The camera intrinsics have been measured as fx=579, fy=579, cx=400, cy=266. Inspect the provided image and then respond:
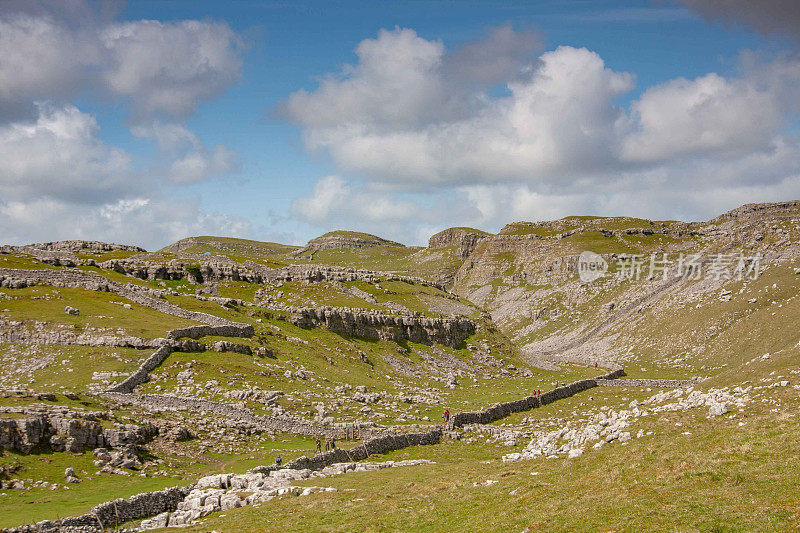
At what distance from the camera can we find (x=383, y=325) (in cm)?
9575

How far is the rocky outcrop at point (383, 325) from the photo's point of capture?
290ft

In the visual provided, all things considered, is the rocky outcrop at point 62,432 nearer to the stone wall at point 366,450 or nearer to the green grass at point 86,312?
the stone wall at point 366,450

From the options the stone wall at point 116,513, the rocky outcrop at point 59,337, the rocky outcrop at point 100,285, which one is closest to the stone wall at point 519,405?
the rocky outcrop at point 100,285

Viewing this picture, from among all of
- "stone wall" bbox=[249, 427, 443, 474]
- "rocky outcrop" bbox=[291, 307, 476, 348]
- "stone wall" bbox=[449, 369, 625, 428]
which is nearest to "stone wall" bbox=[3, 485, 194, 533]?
"stone wall" bbox=[249, 427, 443, 474]

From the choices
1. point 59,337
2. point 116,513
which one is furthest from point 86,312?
point 116,513

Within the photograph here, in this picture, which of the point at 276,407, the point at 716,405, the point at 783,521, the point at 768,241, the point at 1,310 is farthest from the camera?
the point at 768,241

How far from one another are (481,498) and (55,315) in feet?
186

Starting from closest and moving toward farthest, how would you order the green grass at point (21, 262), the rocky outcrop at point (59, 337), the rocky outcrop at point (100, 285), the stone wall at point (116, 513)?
the stone wall at point (116, 513) → the rocky outcrop at point (59, 337) → the rocky outcrop at point (100, 285) → the green grass at point (21, 262)

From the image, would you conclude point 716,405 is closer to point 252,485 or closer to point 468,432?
point 468,432

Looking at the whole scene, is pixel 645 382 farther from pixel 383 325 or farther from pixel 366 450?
pixel 366 450

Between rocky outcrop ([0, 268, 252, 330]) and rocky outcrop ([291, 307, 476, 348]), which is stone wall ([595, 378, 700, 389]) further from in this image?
rocky outcrop ([0, 268, 252, 330])

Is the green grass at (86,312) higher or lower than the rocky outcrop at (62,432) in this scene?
higher

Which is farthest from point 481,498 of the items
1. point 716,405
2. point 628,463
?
point 716,405

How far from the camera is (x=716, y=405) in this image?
121 ft
